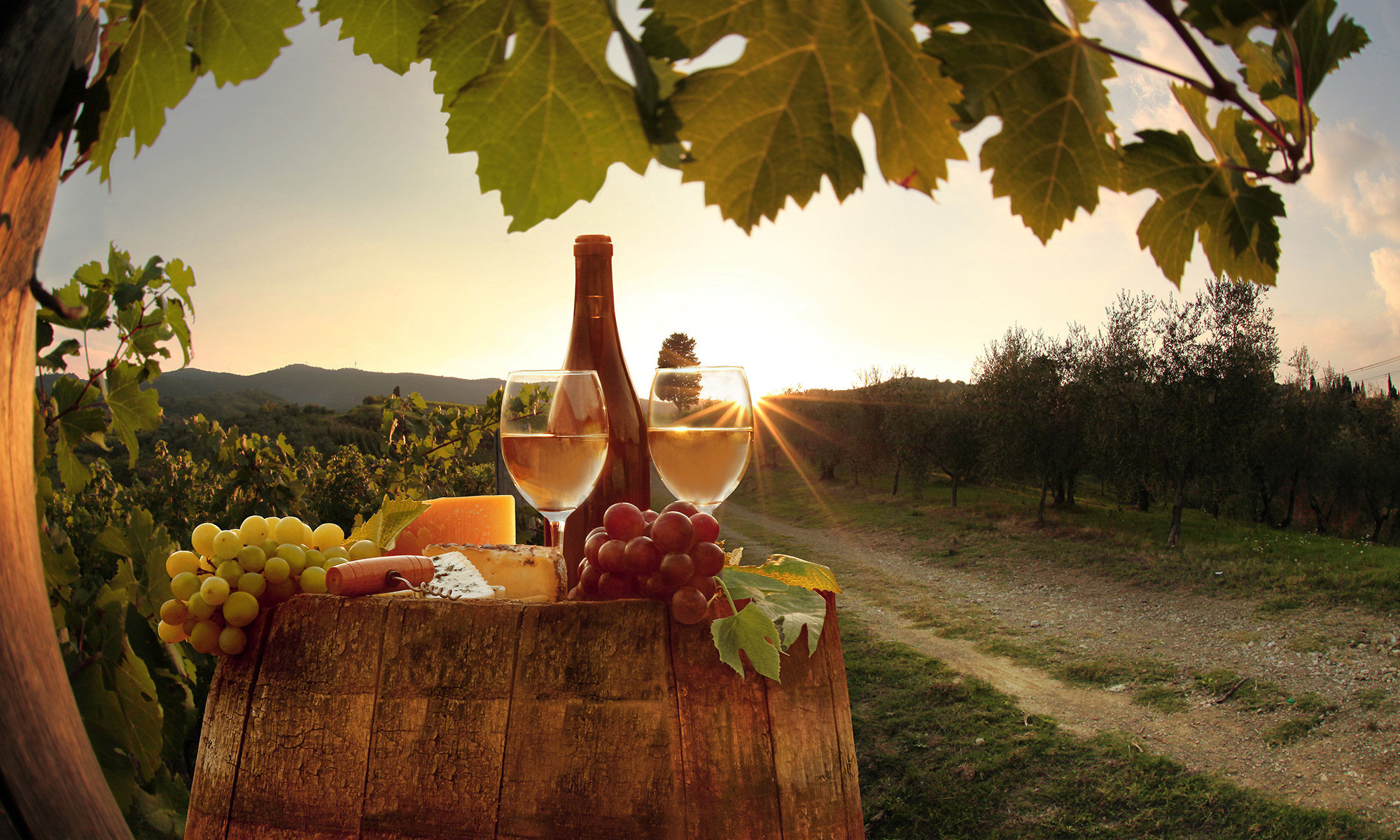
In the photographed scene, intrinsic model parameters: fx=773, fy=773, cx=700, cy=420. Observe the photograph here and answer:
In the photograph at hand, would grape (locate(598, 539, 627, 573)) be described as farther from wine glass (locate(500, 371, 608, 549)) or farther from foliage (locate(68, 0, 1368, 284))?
foliage (locate(68, 0, 1368, 284))

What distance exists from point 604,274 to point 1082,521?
30325mm

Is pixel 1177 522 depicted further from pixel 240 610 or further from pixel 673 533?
pixel 240 610

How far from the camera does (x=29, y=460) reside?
560 mm

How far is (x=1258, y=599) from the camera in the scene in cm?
2175

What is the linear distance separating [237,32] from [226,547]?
3.62 feet

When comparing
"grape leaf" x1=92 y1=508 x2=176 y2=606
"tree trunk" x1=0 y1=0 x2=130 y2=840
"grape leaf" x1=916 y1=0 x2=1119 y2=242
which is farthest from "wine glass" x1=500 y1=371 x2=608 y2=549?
"grape leaf" x1=916 y1=0 x2=1119 y2=242

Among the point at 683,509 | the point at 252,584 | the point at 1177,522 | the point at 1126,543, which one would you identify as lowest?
the point at 1126,543

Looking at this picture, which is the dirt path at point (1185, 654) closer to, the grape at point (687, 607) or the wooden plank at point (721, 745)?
the wooden plank at point (721, 745)

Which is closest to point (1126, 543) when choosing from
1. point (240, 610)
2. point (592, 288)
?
point (592, 288)

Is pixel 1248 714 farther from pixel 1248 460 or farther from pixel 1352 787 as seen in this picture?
pixel 1248 460

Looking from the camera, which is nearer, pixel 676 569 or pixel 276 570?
pixel 676 569

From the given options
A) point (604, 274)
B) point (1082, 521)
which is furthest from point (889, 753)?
point (1082, 521)

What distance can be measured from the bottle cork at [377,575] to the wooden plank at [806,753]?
0.67 meters

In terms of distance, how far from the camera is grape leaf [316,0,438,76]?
0.46 meters
